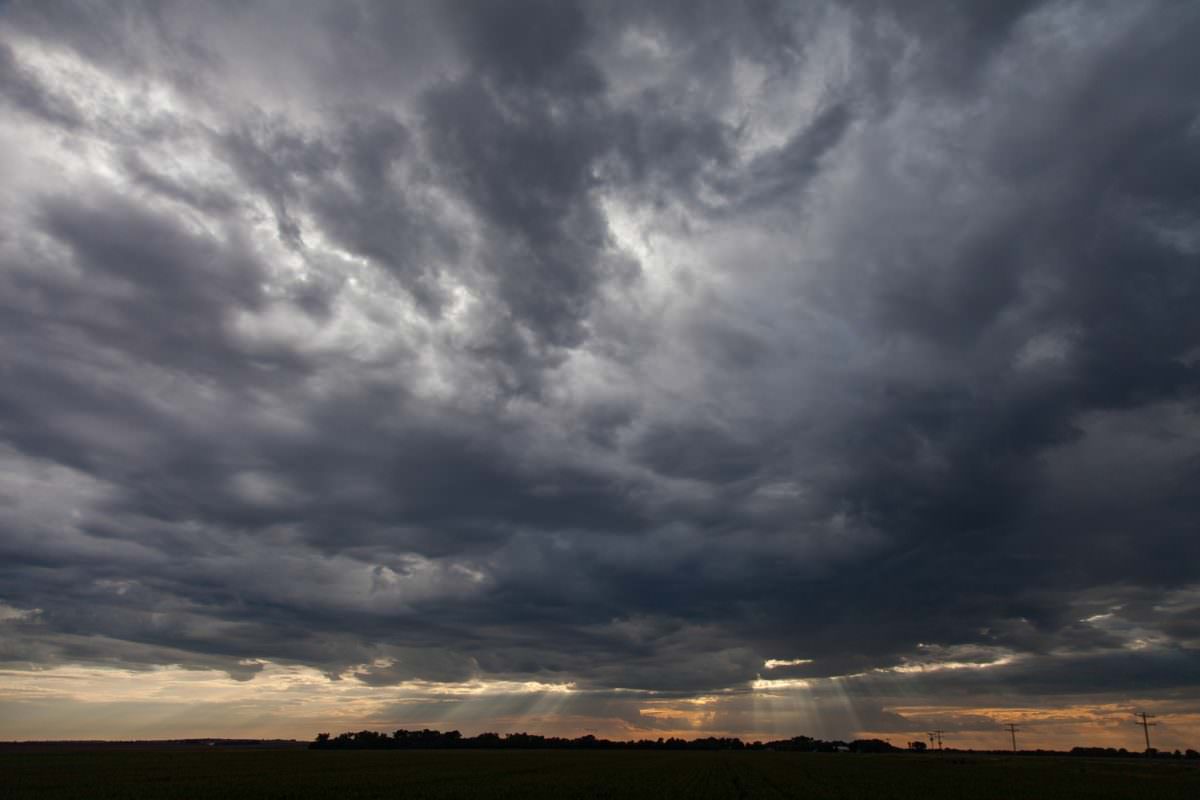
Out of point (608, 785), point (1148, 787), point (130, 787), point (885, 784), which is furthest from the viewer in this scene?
point (1148, 787)

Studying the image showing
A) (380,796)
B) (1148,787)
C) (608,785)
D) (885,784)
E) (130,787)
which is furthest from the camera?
(1148,787)

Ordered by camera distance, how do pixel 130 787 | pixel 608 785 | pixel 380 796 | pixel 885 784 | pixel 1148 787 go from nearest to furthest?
pixel 380 796 → pixel 130 787 → pixel 608 785 → pixel 885 784 → pixel 1148 787

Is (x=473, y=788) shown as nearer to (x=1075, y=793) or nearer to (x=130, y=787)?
A: (x=130, y=787)

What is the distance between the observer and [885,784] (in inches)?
3285

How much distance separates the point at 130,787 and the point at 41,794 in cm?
758

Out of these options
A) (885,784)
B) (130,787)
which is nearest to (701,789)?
(885,784)

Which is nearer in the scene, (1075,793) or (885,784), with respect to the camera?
(1075,793)

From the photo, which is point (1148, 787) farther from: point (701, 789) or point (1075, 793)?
point (701, 789)

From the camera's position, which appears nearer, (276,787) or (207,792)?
(207,792)

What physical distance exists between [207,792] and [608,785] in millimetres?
36247

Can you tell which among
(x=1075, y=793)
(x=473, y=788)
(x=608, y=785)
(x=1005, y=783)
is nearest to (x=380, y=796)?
(x=473, y=788)

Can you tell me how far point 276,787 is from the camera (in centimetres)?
6781

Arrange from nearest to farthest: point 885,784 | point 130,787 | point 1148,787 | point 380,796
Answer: point 380,796, point 130,787, point 885,784, point 1148,787

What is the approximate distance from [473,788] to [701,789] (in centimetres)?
2164
